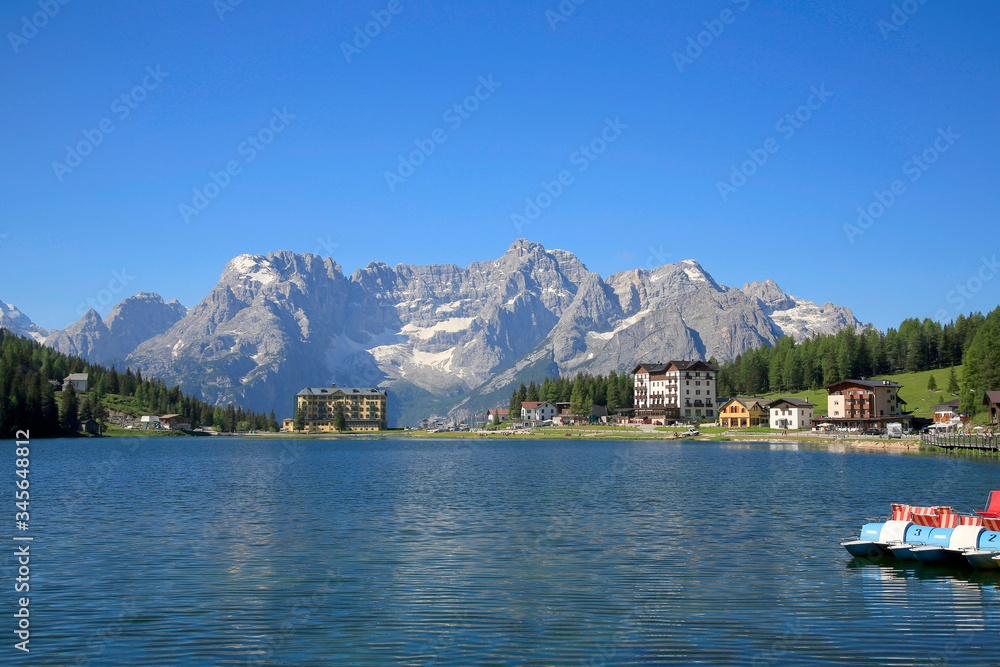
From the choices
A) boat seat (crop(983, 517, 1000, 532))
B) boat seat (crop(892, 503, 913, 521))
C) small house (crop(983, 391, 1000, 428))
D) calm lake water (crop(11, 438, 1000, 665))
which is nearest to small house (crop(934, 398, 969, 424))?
small house (crop(983, 391, 1000, 428))

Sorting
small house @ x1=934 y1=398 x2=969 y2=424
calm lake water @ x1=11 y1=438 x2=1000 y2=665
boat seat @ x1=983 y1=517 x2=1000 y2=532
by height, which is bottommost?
calm lake water @ x1=11 y1=438 x2=1000 y2=665

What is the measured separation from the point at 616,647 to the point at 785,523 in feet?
95.7

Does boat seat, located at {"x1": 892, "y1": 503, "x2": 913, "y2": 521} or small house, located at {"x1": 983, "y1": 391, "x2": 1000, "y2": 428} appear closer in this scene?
boat seat, located at {"x1": 892, "y1": 503, "x2": 913, "y2": 521}

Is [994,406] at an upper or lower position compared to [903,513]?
upper

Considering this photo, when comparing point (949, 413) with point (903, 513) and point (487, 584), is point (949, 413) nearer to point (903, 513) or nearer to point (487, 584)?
point (903, 513)

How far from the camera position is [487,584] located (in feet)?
104

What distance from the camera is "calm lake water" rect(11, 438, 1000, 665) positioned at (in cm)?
2344

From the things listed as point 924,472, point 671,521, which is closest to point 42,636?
point 671,521

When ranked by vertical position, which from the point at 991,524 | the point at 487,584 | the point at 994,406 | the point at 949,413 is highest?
the point at 994,406

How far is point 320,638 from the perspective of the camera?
80.1 feet

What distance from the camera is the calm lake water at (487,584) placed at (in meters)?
23.4

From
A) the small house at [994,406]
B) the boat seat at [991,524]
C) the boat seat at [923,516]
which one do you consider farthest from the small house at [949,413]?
the boat seat at [991,524]

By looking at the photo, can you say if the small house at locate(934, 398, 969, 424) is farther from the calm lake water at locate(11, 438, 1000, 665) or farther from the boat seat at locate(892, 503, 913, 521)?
the boat seat at locate(892, 503, 913, 521)

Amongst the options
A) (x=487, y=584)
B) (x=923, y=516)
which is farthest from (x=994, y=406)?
(x=487, y=584)
